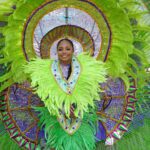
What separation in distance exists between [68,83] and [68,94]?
0.09 meters

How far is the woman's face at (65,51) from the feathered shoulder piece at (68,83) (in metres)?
0.04

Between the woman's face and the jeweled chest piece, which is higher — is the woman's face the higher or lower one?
the higher one

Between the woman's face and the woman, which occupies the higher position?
the woman's face

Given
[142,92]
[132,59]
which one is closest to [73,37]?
[132,59]

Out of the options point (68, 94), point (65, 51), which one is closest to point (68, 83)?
point (68, 94)

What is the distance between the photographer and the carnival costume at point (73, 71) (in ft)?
8.69

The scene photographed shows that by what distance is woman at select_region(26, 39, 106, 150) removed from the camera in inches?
101

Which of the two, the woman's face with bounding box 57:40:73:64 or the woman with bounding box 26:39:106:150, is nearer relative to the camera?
the woman with bounding box 26:39:106:150

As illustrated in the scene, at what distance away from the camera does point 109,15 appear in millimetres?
2781

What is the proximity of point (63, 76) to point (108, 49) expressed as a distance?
0.39 metres

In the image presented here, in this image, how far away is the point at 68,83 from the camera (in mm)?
2660

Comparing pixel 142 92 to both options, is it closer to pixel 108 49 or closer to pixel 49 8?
pixel 108 49

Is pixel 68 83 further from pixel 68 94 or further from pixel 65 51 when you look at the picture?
pixel 65 51

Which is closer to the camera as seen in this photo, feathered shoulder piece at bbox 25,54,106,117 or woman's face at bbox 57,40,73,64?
→ feathered shoulder piece at bbox 25,54,106,117
